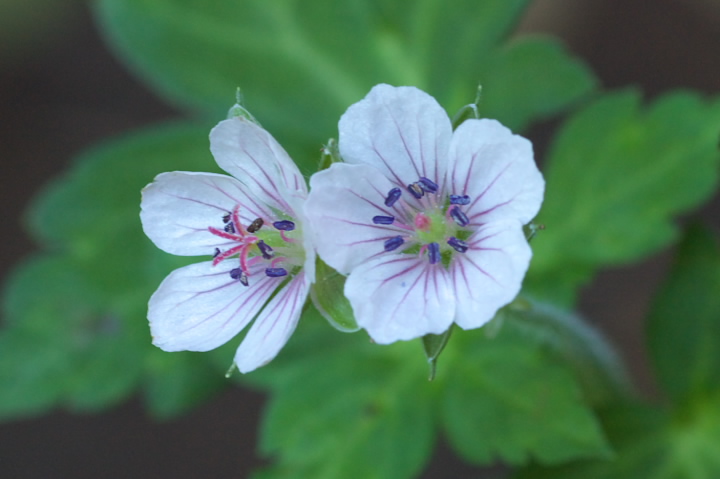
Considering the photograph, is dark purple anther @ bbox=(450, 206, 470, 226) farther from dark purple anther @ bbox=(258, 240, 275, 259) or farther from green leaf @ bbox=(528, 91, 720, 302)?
green leaf @ bbox=(528, 91, 720, 302)

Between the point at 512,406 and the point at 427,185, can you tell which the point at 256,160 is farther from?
the point at 512,406

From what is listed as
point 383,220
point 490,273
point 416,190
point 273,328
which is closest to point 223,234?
point 273,328

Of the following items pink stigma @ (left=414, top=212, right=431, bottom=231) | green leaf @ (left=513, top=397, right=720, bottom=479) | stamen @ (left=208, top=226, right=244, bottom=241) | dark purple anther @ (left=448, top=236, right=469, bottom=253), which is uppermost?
stamen @ (left=208, top=226, right=244, bottom=241)


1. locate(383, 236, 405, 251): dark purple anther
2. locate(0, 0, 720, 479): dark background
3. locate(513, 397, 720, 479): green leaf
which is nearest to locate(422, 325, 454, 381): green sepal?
locate(383, 236, 405, 251): dark purple anther

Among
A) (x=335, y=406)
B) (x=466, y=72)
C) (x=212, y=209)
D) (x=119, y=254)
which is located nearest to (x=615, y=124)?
(x=466, y=72)

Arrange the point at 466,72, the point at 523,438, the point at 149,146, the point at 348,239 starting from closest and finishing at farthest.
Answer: the point at 348,239 < the point at 523,438 < the point at 466,72 < the point at 149,146

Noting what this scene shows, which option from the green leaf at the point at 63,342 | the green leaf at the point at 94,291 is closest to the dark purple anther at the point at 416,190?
the green leaf at the point at 94,291

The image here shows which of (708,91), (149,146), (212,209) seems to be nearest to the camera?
(212,209)

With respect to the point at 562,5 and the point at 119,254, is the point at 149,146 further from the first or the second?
the point at 562,5

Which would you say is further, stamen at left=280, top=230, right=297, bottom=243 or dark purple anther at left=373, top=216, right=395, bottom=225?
stamen at left=280, top=230, right=297, bottom=243
